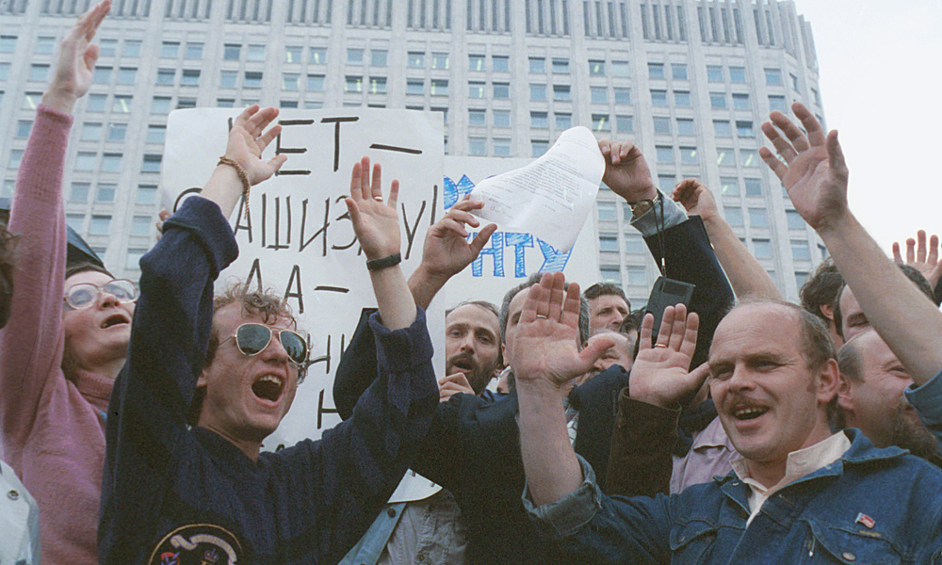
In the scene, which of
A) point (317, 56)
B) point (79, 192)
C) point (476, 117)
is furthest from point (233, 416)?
point (317, 56)

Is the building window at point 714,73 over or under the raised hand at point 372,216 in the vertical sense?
over

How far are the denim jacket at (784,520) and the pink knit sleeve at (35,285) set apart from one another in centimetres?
132

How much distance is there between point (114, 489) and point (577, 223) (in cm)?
166

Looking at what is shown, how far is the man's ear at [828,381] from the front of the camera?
2090 millimetres

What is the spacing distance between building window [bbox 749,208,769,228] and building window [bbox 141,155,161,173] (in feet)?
110

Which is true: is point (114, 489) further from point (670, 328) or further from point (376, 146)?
point (376, 146)

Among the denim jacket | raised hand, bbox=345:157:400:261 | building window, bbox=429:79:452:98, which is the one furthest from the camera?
building window, bbox=429:79:452:98

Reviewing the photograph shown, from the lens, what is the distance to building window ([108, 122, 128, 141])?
4369 centimetres

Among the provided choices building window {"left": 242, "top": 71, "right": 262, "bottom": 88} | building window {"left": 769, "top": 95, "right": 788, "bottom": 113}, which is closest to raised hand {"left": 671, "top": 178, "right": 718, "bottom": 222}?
building window {"left": 242, "top": 71, "right": 262, "bottom": 88}

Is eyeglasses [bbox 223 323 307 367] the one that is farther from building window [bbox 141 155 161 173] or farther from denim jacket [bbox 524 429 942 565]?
building window [bbox 141 155 161 173]

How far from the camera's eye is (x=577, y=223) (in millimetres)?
2713

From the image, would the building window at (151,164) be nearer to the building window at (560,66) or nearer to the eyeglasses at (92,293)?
the building window at (560,66)

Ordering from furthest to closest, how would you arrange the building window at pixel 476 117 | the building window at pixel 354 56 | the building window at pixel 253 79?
the building window at pixel 354 56, the building window at pixel 253 79, the building window at pixel 476 117

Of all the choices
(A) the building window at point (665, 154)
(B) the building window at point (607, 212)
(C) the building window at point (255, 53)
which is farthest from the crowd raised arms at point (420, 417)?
(C) the building window at point (255, 53)
